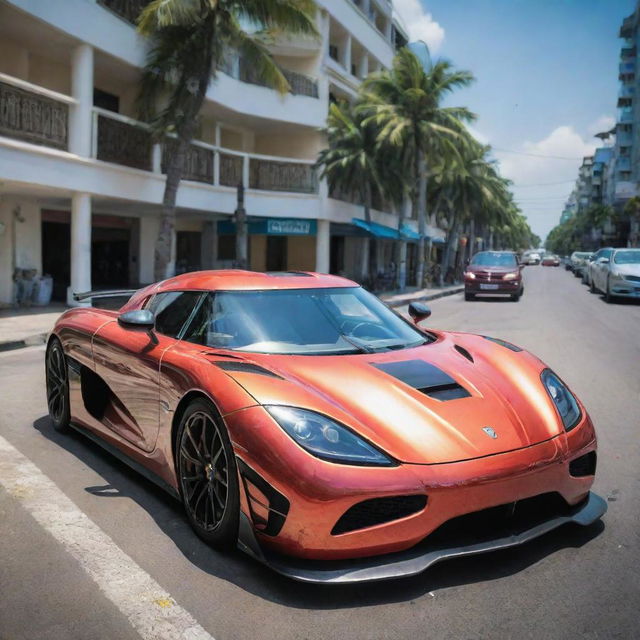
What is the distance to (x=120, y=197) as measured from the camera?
16984mm

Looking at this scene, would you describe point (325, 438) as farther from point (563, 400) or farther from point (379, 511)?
point (563, 400)

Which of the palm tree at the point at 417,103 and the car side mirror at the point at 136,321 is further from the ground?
the palm tree at the point at 417,103

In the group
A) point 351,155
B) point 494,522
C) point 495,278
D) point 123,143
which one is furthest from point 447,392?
point 351,155

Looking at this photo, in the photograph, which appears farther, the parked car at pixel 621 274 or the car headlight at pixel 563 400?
the parked car at pixel 621 274

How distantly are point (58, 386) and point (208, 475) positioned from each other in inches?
100

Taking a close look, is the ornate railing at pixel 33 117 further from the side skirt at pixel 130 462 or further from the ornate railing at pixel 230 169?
the side skirt at pixel 130 462

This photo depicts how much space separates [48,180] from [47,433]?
10.7 meters

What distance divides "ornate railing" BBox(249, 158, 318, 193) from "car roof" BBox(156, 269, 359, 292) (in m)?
20.0

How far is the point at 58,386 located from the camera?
527 centimetres

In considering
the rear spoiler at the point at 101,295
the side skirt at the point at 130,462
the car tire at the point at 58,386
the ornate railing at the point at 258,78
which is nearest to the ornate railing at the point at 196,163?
the ornate railing at the point at 258,78

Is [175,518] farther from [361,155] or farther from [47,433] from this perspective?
[361,155]

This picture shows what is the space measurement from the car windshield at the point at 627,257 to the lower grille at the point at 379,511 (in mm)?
20873

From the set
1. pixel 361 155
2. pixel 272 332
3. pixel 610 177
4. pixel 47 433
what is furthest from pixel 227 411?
pixel 610 177

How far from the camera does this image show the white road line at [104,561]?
2.56 m
